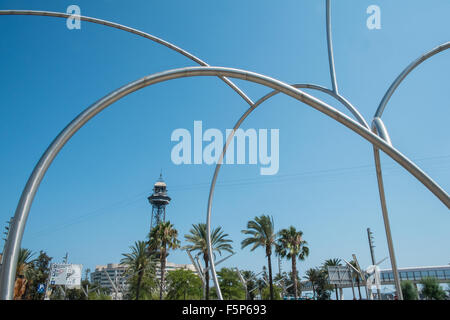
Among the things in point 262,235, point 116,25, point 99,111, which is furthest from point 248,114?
point 262,235

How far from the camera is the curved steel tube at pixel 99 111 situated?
24.7 ft

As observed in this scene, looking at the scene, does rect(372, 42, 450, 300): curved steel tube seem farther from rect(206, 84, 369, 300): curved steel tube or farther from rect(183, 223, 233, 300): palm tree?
rect(183, 223, 233, 300): palm tree

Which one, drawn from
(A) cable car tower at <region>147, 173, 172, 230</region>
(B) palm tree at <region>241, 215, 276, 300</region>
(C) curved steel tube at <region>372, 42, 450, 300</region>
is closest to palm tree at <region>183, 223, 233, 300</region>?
(B) palm tree at <region>241, 215, 276, 300</region>

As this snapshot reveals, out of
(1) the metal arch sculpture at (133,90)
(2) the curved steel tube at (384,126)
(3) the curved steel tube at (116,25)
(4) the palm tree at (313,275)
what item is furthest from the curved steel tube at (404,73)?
(4) the palm tree at (313,275)

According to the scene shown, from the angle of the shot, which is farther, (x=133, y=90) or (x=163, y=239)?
(x=163, y=239)

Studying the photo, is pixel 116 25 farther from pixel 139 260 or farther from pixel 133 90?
pixel 139 260

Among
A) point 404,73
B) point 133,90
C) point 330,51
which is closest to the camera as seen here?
point 133,90

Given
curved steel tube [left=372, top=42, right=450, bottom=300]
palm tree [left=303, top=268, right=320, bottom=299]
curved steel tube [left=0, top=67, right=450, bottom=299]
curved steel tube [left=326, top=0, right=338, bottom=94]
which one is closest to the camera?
curved steel tube [left=0, top=67, right=450, bottom=299]

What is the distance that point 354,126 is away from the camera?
11.4m

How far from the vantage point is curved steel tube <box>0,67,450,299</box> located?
7.53 metres

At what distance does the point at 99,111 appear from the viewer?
9.97 metres

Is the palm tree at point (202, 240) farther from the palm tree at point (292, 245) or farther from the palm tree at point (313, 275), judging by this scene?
the palm tree at point (313, 275)
